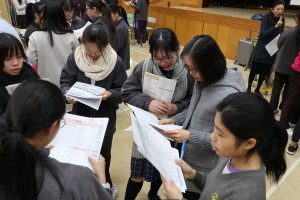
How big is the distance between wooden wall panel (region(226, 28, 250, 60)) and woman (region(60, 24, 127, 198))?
4774 millimetres

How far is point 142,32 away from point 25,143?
6.62 metres

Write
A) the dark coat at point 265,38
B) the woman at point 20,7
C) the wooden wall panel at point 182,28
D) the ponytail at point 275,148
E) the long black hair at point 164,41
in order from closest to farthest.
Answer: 1. the ponytail at point 275,148
2. the long black hair at point 164,41
3. the dark coat at point 265,38
4. the woman at point 20,7
5. the wooden wall panel at point 182,28

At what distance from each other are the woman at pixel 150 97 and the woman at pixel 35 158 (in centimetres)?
76

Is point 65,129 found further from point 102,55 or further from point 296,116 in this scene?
point 296,116

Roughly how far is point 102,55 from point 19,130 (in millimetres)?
1159

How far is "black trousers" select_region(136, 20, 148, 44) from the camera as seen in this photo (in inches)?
269

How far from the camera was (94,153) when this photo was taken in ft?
3.60

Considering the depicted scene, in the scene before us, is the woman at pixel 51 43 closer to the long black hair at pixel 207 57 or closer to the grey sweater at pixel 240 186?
the long black hair at pixel 207 57

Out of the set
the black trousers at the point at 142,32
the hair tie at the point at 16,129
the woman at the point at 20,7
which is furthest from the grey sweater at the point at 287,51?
the woman at the point at 20,7

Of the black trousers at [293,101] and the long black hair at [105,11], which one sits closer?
the black trousers at [293,101]

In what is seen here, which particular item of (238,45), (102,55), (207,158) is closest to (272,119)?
(207,158)

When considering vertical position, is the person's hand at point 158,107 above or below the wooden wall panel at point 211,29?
above

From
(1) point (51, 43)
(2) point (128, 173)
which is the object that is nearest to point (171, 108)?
(2) point (128, 173)

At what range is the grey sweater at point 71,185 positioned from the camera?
73 cm
